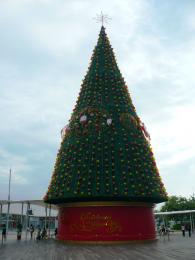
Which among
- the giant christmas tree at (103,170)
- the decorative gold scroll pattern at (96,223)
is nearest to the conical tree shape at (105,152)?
the giant christmas tree at (103,170)

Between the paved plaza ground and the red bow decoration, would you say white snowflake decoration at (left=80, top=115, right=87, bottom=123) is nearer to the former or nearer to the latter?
the red bow decoration

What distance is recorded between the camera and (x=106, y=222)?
19672 millimetres

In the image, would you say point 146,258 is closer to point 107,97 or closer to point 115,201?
point 115,201

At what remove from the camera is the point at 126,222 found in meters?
20.0

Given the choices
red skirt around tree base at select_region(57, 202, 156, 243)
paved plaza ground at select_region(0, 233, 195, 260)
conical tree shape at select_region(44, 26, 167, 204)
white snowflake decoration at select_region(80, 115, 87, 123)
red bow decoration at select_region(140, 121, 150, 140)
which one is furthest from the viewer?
red bow decoration at select_region(140, 121, 150, 140)

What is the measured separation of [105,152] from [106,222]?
15.3 feet

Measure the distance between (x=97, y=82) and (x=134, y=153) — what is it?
679 centimetres

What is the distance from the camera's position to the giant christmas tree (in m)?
19.6

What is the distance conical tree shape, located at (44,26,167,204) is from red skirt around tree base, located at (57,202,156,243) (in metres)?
0.69

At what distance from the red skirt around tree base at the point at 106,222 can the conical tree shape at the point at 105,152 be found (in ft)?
2.28

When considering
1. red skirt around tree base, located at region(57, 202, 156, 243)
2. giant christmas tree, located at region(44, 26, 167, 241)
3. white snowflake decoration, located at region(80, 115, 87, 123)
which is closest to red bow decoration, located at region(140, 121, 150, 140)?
giant christmas tree, located at region(44, 26, 167, 241)

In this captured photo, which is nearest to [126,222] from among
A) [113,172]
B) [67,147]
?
[113,172]

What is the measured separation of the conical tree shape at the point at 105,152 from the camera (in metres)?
19.6

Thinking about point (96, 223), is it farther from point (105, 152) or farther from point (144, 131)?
point (144, 131)
